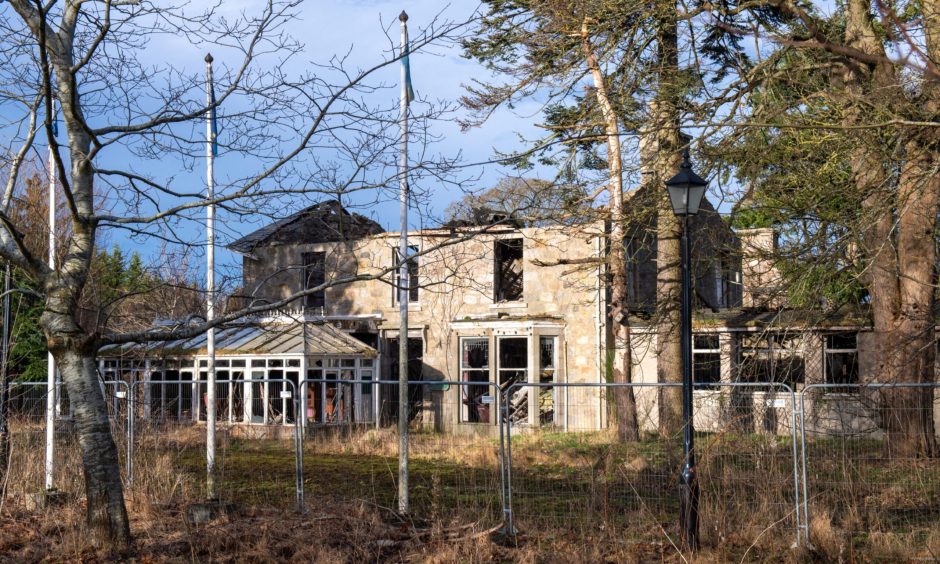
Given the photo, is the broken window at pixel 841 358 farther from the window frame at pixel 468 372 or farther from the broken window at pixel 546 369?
the window frame at pixel 468 372

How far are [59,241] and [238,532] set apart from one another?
654 centimetres

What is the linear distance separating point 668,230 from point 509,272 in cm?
1565

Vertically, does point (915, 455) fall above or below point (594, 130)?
below

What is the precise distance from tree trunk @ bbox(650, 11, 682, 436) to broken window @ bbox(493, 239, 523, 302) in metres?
8.40

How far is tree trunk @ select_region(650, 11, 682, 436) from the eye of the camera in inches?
551

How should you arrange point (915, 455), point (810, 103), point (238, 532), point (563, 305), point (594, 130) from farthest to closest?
1. point (563, 305)
2. point (594, 130)
3. point (810, 103)
4. point (915, 455)
5. point (238, 532)

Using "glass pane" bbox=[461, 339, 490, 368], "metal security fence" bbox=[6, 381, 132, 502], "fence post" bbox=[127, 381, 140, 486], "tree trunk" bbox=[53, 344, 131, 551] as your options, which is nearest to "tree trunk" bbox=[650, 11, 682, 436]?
"tree trunk" bbox=[53, 344, 131, 551]

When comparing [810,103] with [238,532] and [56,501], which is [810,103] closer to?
[238,532]

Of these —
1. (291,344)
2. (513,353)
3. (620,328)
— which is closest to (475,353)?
(513,353)

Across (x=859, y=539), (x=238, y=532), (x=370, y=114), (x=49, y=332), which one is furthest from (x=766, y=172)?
(x=49, y=332)

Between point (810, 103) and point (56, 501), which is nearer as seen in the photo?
point (56, 501)

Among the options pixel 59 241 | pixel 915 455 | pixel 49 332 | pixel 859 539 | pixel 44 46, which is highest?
pixel 44 46

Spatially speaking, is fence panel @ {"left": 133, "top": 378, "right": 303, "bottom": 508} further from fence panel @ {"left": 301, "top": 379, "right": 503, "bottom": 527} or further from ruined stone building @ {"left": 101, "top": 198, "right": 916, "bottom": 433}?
ruined stone building @ {"left": 101, "top": 198, "right": 916, "bottom": 433}

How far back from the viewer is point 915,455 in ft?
37.7
